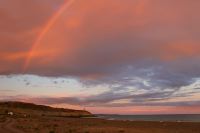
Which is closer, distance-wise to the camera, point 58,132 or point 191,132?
point 58,132

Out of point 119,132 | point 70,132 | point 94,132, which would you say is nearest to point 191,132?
point 119,132

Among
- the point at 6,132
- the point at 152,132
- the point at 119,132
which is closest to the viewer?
the point at 6,132

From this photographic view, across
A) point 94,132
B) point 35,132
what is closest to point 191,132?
point 94,132

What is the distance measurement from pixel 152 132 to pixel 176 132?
12.6ft

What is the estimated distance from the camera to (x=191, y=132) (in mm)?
58969

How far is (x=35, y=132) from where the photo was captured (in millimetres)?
49938

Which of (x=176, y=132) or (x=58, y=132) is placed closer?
(x=58, y=132)

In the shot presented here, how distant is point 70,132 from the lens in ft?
164

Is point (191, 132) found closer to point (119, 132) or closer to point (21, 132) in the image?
point (119, 132)

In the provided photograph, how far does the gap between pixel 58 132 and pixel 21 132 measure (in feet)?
16.4

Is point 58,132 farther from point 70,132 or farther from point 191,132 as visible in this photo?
point 191,132

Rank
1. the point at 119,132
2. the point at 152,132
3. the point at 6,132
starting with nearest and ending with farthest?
the point at 6,132
the point at 119,132
the point at 152,132

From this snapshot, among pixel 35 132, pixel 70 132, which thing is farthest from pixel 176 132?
pixel 35 132

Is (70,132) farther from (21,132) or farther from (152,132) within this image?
(152,132)
